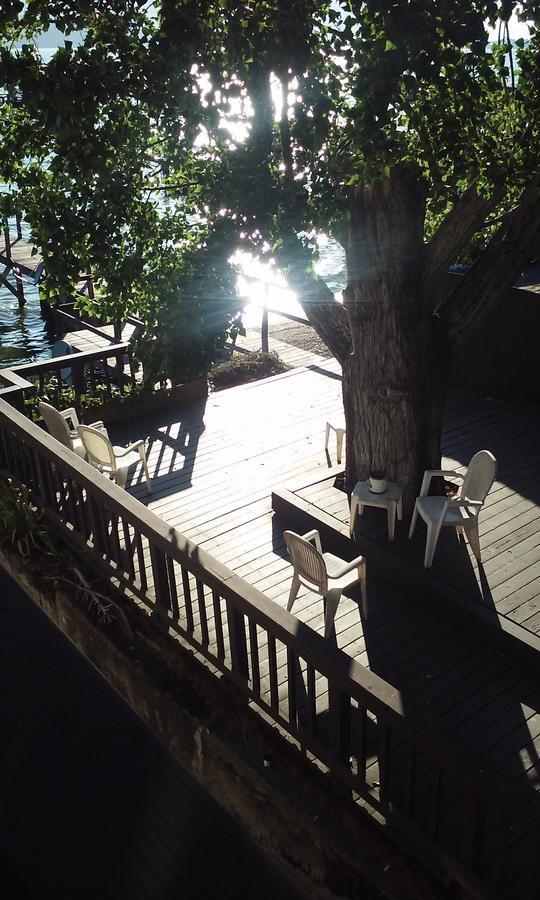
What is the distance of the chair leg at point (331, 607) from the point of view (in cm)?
491

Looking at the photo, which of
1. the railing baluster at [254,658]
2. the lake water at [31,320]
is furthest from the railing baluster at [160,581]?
the lake water at [31,320]

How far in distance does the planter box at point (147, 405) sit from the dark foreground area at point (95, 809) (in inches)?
101

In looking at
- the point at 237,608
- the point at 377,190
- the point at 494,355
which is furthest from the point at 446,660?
the point at 494,355

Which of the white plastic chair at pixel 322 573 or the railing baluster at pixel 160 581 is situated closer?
the railing baluster at pixel 160 581

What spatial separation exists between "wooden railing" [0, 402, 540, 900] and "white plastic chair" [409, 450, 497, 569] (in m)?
1.44

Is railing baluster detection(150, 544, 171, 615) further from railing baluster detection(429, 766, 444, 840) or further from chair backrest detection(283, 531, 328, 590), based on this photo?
railing baluster detection(429, 766, 444, 840)

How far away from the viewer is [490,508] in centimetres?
642

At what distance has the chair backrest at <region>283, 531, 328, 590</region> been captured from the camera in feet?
15.5

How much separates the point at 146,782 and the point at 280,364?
6.93 metres

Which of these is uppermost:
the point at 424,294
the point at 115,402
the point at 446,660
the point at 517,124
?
the point at 517,124

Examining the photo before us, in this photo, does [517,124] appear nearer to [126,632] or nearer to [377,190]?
[377,190]

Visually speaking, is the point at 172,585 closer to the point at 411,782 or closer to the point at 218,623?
the point at 218,623

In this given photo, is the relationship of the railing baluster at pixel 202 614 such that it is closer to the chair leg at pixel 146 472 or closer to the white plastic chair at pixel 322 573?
the white plastic chair at pixel 322 573

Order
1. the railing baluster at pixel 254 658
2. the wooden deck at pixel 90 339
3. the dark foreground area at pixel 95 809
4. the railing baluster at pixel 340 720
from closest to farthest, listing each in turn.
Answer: the railing baluster at pixel 340 720 < the railing baluster at pixel 254 658 < the dark foreground area at pixel 95 809 < the wooden deck at pixel 90 339
